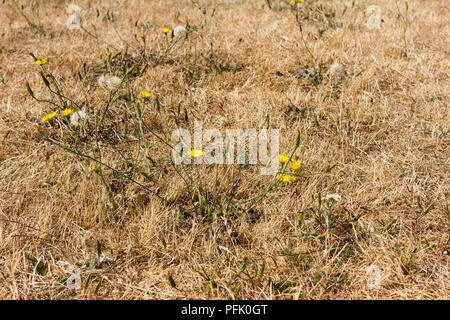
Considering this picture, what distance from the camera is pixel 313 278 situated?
1395 millimetres

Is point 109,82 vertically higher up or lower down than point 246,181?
higher up

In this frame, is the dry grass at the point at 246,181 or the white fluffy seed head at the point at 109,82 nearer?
the dry grass at the point at 246,181

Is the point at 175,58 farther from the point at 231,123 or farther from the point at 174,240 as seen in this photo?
the point at 174,240

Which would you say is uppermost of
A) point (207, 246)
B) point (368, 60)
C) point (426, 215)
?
point (368, 60)

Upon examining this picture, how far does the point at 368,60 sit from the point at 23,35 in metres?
3.15

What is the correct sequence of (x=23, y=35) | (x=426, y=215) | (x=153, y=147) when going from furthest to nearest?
1. (x=23, y=35)
2. (x=153, y=147)
3. (x=426, y=215)

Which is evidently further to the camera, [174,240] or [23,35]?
[23,35]

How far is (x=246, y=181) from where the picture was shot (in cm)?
180

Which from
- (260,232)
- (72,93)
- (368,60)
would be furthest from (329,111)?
(72,93)

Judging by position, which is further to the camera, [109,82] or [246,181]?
[109,82]

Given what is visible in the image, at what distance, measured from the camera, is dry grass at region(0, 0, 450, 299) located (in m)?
1.41

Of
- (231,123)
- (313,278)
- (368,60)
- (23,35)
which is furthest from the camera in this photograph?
(23,35)

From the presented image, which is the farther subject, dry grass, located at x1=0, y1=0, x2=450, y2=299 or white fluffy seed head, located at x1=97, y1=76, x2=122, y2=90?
white fluffy seed head, located at x1=97, y1=76, x2=122, y2=90

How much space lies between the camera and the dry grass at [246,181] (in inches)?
55.6
